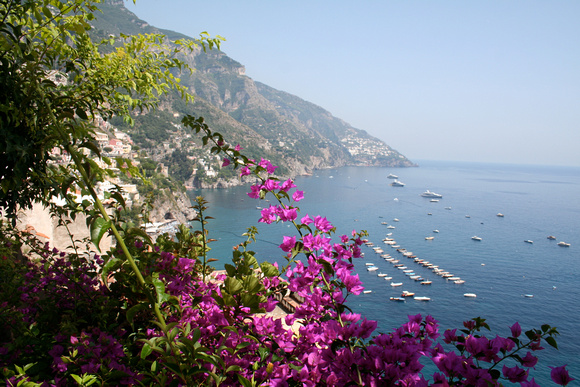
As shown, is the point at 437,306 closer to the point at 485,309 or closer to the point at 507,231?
the point at 485,309

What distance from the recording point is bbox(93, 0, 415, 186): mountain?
65.5 metres

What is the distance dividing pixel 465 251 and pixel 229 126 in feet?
218

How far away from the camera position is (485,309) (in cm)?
2155

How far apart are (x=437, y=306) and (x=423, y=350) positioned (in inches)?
946

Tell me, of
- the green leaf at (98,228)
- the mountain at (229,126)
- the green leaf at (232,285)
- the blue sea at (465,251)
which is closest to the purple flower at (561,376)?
the green leaf at (232,285)

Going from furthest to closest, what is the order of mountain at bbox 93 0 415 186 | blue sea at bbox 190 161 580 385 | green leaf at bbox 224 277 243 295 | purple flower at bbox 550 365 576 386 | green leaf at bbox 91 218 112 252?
1. mountain at bbox 93 0 415 186
2. blue sea at bbox 190 161 580 385
3. green leaf at bbox 224 277 243 295
4. purple flower at bbox 550 365 576 386
5. green leaf at bbox 91 218 112 252

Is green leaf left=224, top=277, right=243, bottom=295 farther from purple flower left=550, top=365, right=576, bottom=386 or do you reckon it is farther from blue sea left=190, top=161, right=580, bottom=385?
blue sea left=190, top=161, right=580, bottom=385

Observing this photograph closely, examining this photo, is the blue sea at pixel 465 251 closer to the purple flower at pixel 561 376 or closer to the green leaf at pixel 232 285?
the green leaf at pixel 232 285

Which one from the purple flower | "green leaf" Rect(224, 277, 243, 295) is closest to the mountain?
"green leaf" Rect(224, 277, 243, 295)

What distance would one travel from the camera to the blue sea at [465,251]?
20750 millimetres

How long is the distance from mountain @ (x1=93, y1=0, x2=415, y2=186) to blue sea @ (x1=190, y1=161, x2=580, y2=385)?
15.6m

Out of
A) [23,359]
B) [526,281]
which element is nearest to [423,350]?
[23,359]

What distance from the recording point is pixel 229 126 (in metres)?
86.9

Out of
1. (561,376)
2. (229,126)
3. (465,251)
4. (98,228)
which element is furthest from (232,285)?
(229,126)
